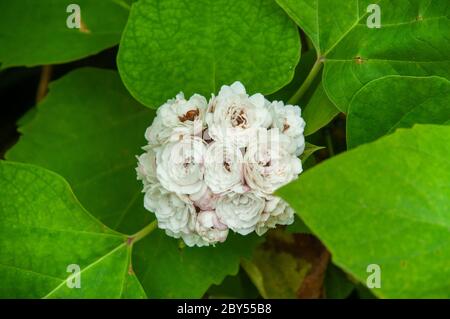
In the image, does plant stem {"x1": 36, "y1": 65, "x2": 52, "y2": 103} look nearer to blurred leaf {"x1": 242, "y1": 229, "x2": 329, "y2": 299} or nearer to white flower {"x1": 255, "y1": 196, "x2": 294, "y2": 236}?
blurred leaf {"x1": 242, "y1": 229, "x2": 329, "y2": 299}

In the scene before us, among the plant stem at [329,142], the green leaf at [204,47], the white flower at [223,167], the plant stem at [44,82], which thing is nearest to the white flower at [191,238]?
the white flower at [223,167]

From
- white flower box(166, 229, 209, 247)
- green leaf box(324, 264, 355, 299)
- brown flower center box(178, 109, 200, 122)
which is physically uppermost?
brown flower center box(178, 109, 200, 122)

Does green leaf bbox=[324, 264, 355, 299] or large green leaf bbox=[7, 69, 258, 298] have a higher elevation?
large green leaf bbox=[7, 69, 258, 298]

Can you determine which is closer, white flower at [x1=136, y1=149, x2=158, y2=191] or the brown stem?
white flower at [x1=136, y1=149, x2=158, y2=191]

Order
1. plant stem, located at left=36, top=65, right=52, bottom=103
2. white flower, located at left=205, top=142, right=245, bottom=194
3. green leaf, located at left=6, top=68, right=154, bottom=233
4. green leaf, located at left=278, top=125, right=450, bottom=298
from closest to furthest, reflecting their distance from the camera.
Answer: green leaf, located at left=278, top=125, right=450, bottom=298, white flower, located at left=205, top=142, right=245, bottom=194, green leaf, located at left=6, top=68, right=154, bottom=233, plant stem, located at left=36, top=65, right=52, bottom=103

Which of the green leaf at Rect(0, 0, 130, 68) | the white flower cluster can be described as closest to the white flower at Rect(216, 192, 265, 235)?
the white flower cluster

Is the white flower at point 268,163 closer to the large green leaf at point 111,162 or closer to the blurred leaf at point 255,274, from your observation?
the large green leaf at point 111,162
